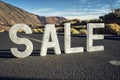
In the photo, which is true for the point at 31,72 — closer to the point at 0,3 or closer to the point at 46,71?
the point at 46,71

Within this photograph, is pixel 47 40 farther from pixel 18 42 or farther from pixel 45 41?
pixel 18 42

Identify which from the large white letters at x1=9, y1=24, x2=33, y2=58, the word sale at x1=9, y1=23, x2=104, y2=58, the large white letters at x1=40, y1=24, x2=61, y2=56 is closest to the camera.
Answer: the large white letters at x1=9, y1=24, x2=33, y2=58

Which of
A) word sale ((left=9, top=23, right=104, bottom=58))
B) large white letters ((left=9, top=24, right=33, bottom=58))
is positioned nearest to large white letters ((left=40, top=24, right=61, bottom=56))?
word sale ((left=9, top=23, right=104, bottom=58))

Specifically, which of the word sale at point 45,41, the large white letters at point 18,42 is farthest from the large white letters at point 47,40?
the large white letters at point 18,42

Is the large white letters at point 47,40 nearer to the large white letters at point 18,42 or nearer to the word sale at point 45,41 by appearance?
the word sale at point 45,41

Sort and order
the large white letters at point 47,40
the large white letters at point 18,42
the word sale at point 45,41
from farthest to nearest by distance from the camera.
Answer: the large white letters at point 47,40
the word sale at point 45,41
the large white letters at point 18,42

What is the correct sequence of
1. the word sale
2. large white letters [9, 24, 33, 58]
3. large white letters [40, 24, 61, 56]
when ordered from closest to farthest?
large white letters [9, 24, 33, 58]
the word sale
large white letters [40, 24, 61, 56]

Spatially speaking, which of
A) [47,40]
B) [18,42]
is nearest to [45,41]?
[47,40]

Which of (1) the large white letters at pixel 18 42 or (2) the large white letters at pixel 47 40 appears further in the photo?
(2) the large white letters at pixel 47 40

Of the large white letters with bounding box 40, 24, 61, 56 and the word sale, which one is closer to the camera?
the word sale

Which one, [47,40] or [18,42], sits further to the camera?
[47,40]

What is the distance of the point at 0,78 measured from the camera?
5676 millimetres

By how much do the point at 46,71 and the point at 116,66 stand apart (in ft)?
5.95

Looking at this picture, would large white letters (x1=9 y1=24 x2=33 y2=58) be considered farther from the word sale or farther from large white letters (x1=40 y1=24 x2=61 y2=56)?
large white letters (x1=40 y1=24 x2=61 y2=56)
